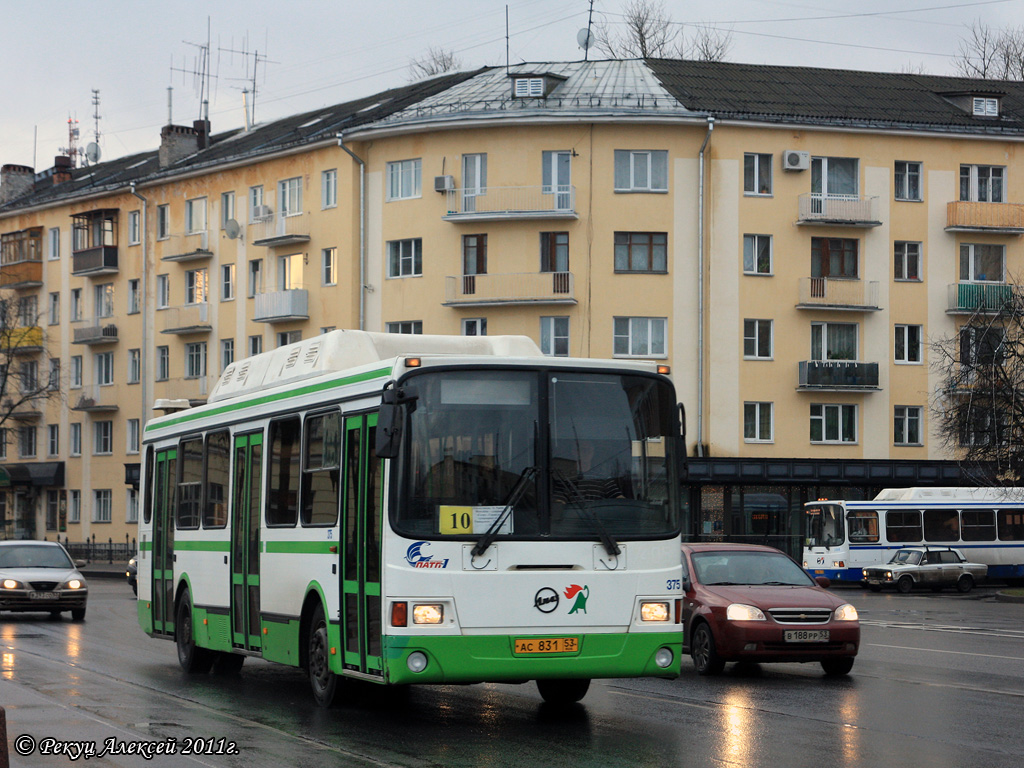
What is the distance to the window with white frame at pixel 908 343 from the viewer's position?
5353 cm

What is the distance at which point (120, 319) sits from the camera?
67188 millimetres

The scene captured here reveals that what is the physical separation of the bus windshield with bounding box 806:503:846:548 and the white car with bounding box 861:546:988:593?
6.74ft

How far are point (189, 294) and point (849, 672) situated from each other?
49.5 m

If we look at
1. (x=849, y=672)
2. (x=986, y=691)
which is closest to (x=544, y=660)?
(x=986, y=691)

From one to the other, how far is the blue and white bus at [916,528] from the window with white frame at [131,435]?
103 feet

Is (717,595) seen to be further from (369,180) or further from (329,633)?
(369,180)

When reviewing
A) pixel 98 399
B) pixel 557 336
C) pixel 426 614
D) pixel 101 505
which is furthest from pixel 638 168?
pixel 426 614

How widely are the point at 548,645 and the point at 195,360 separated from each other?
174 feet

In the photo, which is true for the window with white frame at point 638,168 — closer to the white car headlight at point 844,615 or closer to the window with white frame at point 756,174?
the window with white frame at point 756,174

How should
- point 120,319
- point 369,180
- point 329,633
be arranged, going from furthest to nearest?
1. point 120,319
2. point 369,180
3. point 329,633

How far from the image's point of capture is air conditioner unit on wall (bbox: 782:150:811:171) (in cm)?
5206

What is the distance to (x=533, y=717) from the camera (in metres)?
12.7

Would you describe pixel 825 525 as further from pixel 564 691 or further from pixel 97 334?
pixel 97 334

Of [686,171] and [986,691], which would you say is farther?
[686,171]
